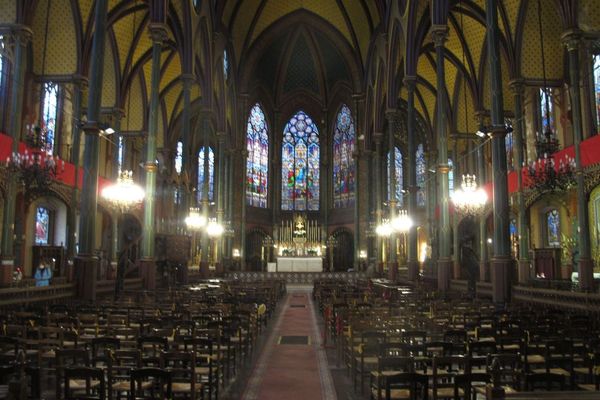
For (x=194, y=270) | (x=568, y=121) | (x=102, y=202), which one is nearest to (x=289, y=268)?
(x=194, y=270)

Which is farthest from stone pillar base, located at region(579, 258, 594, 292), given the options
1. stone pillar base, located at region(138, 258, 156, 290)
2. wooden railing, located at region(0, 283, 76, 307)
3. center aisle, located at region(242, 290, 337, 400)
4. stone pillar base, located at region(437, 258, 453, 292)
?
wooden railing, located at region(0, 283, 76, 307)

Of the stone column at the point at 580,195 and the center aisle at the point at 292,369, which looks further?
the stone column at the point at 580,195

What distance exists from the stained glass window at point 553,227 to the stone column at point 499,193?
44.8ft

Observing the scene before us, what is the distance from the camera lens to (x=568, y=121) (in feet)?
88.4

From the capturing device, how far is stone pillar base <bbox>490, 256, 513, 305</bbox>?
1591 centimetres

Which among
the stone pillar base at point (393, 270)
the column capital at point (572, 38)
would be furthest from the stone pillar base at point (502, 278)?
the stone pillar base at point (393, 270)

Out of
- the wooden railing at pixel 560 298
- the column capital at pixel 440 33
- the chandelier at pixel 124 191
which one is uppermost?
the column capital at pixel 440 33

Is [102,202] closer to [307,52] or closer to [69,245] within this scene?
[69,245]

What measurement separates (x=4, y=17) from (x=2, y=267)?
921 centimetres

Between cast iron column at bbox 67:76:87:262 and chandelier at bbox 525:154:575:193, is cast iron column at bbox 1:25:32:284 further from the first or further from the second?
chandelier at bbox 525:154:575:193

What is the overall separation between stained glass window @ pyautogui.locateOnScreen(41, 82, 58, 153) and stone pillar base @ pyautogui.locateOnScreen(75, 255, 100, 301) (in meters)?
13.8

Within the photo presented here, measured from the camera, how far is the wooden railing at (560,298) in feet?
44.8

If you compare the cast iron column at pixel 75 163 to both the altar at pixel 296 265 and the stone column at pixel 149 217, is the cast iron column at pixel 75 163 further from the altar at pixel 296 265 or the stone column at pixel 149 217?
the altar at pixel 296 265

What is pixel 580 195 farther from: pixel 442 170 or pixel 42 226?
pixel 42 226
